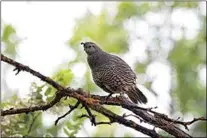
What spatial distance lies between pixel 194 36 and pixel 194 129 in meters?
3.09

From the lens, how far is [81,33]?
7758 mm

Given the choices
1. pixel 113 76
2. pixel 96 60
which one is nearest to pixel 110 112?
pixel 113 76

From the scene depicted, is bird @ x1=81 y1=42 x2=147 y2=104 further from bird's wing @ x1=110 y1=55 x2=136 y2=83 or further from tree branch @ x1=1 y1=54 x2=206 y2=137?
tree branch @ x1=1 y1=54 x2=206 y2=137

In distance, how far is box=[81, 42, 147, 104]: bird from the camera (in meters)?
2.70

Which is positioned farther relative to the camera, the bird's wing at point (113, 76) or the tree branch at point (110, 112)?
the bird's wing at point (113, 76)

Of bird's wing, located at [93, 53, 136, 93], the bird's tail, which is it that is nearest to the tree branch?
bird's wing, located at [93, 53, 136, 93]

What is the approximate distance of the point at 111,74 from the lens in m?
2.73

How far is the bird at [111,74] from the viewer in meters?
2.70

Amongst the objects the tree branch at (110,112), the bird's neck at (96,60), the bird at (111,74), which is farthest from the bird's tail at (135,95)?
the tree branch at (110,112)

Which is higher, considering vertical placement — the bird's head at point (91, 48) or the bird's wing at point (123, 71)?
the bird's head at point (91, 48)

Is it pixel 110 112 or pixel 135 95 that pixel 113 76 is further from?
pixel 110 112

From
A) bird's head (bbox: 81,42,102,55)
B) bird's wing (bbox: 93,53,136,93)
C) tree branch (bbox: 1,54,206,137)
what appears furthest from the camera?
bird's head (bbox: 81,42,102,55)

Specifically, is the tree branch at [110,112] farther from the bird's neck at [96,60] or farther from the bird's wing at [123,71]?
the bird's neck at [96,60]

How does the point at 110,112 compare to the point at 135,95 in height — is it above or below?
below
